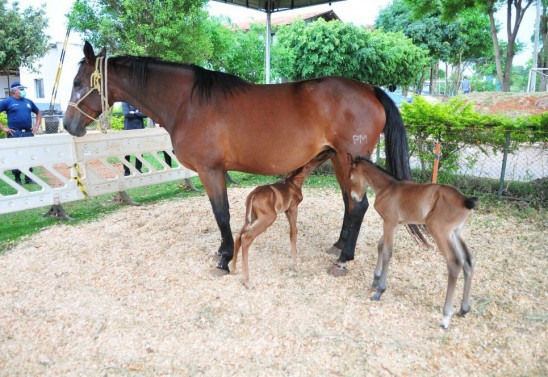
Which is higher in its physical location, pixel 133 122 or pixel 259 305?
pixel 133 122

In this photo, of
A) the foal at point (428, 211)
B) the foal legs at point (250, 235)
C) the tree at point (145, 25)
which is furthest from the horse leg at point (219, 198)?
the tree at point (145, 25)

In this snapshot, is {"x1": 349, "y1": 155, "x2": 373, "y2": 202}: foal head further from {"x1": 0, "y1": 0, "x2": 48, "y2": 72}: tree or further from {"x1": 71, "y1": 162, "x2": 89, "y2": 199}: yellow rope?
{"x1": 0, "y1": 0, "x2": 48, "y2": 72}: tree

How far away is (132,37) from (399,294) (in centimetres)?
1148

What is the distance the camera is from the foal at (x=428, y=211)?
3029mm

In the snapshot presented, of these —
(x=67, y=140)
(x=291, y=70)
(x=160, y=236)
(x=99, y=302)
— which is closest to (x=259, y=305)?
(x=99, y=302)

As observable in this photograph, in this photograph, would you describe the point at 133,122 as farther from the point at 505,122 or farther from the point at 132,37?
the point at 505,122

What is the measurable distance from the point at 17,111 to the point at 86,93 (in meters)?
5.00

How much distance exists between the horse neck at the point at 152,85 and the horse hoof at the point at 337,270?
7.36 feet

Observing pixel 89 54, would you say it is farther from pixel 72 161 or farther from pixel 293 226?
pixel 293 226

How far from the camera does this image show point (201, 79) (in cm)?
405

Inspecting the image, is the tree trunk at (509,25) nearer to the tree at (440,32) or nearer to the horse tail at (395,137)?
the horse tail at (395,137)

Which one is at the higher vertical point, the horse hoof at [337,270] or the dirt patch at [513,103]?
the dirt patch at [513,103]

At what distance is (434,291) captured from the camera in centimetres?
370

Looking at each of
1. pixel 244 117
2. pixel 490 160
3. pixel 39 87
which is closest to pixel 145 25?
pixel 244 117
